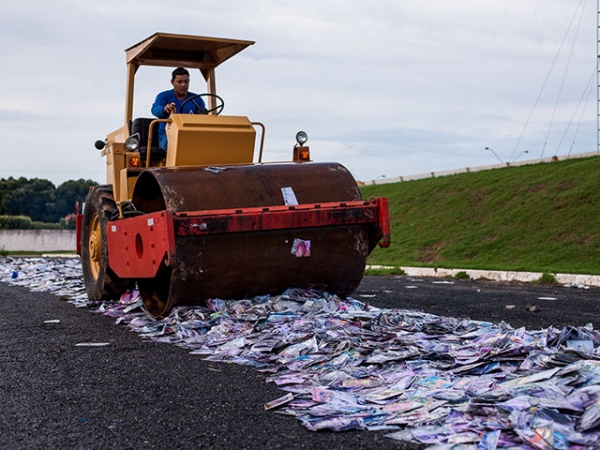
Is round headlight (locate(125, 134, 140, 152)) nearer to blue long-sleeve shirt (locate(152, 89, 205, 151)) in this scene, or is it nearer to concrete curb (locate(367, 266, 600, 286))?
blue long-sleeve shirt (locate(152, 89, 205, 151))

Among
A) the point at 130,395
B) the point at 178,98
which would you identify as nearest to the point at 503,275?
the point at 178,98

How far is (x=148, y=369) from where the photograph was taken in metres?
5.05

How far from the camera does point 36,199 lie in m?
73.8

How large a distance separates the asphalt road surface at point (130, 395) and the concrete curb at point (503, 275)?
4.53 meters

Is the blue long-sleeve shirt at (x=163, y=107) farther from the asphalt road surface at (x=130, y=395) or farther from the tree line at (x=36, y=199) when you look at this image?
the tree line at (x=36, y=199)

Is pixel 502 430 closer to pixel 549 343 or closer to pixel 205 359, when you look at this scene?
pixel 549 343

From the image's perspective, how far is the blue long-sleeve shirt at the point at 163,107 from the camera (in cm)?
813

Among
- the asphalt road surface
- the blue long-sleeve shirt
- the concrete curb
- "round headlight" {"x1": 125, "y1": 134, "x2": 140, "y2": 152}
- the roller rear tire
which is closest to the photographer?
the asphalt road surface

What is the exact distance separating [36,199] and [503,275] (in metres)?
66.9

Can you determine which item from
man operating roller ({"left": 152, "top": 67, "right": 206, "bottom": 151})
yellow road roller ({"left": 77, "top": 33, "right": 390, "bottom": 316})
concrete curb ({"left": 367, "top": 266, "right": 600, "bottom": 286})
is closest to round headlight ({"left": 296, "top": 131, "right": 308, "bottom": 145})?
yellow road roller ({"left": 77, "top": 33, "right": 390, "bottom": 316})

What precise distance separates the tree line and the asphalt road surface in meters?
66.3

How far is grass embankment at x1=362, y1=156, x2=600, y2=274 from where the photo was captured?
50.3 feet

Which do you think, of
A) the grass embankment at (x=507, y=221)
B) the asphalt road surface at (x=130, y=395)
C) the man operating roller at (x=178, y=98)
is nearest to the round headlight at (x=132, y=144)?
the man operating roller at (x=178, y=98)

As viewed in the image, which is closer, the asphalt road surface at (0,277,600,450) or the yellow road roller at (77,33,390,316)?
the asphalt road surface at (0,277,600,450)
